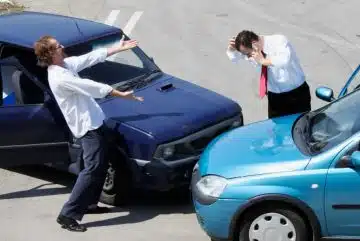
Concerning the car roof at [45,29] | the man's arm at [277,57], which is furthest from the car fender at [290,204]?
the car roof at [45,29]

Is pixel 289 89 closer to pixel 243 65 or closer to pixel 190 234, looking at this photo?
pixel 190 234

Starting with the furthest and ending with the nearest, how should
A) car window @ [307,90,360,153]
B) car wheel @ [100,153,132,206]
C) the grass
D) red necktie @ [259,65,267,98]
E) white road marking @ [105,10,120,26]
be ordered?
the grass, white road marking @ [105,10,120,26], red necktie @ [259,65,267,98], car wheel @ [100,153,132,206], car window @ [307,90,360,153]

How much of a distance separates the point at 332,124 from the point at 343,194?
0.87 m

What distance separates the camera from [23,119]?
8.02m

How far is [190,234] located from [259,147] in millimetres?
1189

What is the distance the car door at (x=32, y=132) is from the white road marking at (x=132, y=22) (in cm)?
819

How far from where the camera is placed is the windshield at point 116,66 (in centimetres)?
851

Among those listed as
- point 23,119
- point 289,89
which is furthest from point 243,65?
point 23,119

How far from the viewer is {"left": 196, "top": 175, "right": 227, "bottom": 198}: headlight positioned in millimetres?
6426

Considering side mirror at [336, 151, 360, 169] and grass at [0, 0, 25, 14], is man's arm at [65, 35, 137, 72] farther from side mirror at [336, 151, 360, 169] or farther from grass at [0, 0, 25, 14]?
grass at [0, 0, 25, 14]

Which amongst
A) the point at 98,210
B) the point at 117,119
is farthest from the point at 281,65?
the point at 98,210

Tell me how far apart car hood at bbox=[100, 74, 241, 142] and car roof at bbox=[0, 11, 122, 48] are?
911 millimetres

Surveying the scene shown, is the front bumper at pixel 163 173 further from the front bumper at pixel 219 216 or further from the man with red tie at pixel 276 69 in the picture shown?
the man with red tie at pixel 276 69

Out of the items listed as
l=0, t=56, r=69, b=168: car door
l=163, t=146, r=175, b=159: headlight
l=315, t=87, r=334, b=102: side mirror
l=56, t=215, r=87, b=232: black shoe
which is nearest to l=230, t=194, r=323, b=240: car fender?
l=163, t=146, r=175, b=159: headlight
